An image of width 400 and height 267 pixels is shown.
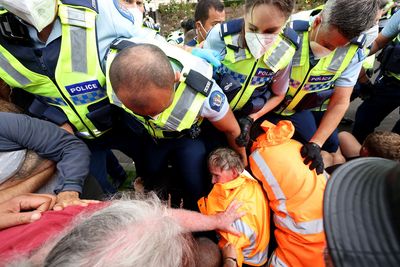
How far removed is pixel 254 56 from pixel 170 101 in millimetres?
596

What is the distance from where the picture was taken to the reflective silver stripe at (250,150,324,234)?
160 centimetres

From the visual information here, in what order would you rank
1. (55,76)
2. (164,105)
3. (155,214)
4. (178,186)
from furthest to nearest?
(178,186) → (55,76) → (164,105) → (155,214)

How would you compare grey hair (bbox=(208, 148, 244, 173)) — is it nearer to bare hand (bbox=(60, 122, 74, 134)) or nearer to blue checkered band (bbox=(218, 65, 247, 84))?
blue checkered band (bbox=(218, 65, 247, 84))

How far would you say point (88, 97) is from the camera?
1534 millimetres

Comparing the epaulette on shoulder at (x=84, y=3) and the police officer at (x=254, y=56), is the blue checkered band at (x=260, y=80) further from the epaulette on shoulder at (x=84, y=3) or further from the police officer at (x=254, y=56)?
the epaulette on shoulder at (x=84, y=3)

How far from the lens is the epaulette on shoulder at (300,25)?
1792 millimetres

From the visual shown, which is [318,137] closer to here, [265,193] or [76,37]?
[265,193]

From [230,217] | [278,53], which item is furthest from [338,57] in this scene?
[230,217]

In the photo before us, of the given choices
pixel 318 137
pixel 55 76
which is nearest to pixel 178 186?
pixel 318 137

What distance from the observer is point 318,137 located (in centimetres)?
199

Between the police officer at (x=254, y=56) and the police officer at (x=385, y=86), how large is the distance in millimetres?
1179

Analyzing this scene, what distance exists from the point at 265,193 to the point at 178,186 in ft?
2.52

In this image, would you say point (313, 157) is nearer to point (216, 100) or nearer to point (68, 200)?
point (216, 100)

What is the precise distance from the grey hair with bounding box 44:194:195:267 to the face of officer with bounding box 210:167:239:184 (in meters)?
0.98
